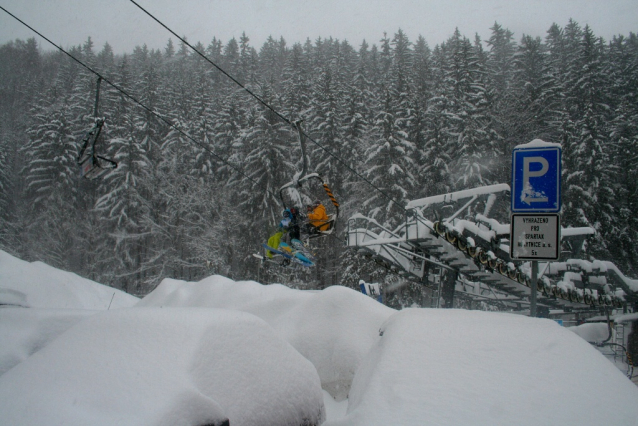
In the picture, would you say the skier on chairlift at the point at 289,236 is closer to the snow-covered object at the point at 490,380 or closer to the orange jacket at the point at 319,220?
the orange jacket at the point at 319,220

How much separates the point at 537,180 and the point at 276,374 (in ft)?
11.9

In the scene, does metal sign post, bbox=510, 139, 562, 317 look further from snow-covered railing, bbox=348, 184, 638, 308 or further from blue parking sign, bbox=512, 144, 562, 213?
snow-covered railing, bbox=348, 184, 638, 308

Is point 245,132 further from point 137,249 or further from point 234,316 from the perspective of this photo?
point 234,316

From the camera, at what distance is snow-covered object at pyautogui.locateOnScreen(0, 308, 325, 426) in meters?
3.15

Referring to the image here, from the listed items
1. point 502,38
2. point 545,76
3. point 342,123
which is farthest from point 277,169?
point 502,38

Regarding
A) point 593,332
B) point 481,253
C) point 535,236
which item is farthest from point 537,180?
point 593,332

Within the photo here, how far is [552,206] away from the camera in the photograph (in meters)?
4.89

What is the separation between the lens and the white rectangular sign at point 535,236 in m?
4.84

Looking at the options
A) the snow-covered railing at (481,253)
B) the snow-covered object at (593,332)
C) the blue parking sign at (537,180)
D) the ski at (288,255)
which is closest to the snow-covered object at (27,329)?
the blue parking sign at (537,180)

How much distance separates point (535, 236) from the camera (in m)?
4.96

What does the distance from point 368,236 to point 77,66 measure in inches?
1771

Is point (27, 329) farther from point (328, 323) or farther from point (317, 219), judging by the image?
point (317, 219)

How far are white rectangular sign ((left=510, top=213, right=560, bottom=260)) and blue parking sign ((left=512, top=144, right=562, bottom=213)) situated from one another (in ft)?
0.31

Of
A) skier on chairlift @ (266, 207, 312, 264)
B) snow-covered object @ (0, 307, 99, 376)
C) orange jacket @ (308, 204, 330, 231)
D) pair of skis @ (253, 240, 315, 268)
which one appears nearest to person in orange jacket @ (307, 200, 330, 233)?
orange jacket @ (308, 204, 330, 231)
